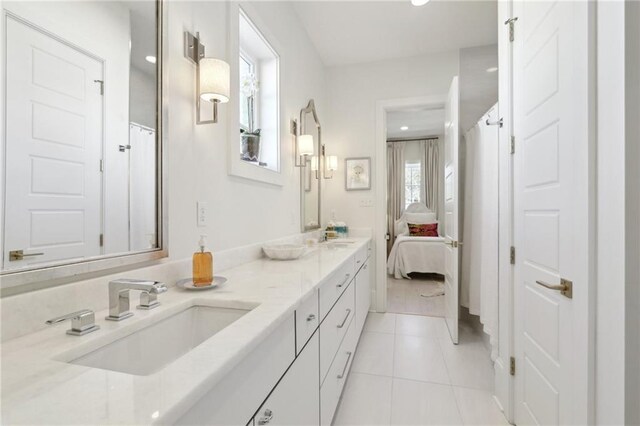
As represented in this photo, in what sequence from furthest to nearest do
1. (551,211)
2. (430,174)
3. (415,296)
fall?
(430,174) < (415,296) < (551,211)

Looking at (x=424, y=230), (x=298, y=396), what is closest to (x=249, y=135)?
(x=298, y=396)

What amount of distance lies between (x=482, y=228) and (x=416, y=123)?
411 centimetres

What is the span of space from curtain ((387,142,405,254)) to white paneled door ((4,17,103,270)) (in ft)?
21.8

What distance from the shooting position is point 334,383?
4.95ft

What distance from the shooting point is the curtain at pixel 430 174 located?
6906 millimetres

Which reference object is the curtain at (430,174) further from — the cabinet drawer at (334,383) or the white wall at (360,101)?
the cabinet drawer at (334,383)

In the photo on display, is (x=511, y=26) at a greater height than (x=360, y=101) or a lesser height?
lesser

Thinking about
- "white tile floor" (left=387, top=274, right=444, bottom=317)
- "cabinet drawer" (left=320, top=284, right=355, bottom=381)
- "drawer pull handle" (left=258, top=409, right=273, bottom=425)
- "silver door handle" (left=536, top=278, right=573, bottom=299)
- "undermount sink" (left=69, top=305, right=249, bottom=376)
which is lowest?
"white tile floor" (left=387, top=274, right=444, bottom=317)

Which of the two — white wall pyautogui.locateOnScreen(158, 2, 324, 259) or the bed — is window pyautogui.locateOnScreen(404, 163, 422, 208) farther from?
white wall pyautogui.locateOnScreen(158, 2, 324, 259)

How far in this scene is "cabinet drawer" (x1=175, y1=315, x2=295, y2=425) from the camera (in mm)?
530

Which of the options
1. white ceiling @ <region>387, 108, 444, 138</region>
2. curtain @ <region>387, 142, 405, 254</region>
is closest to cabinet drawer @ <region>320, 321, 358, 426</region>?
white ceiling @ <region>387, 108, 444, 138</region>

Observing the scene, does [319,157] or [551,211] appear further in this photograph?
[319,157]
